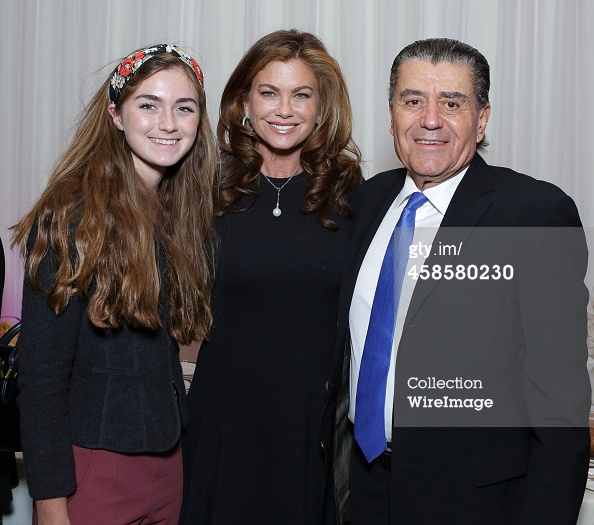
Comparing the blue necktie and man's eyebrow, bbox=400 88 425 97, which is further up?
man's eyebrow, bbox=400 88 425 97

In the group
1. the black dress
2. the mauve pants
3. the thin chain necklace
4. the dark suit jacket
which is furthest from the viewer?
the thin chain necklace

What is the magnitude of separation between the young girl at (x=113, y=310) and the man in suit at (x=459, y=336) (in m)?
0.45

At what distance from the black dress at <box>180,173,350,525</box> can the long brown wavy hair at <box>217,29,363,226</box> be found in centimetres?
21

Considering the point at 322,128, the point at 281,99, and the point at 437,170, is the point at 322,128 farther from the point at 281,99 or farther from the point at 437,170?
the point at 437,170

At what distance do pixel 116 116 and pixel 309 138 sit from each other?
Answer: 2.12 feet

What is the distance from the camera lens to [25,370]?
1.69 meters

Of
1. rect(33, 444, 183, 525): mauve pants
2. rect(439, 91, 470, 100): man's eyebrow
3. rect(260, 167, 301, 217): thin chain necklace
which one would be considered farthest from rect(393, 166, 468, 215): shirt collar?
rect(33, 444, 183, 525): mauve pants

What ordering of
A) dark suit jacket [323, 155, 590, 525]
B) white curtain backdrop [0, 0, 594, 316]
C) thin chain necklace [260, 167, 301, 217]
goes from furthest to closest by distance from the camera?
1. white curtain backdrop [0, 0, 594, 316]
2. thin chain necklace [260, 167, 301, 217]
3. dark suit jacket [323, 155, 590, 525]

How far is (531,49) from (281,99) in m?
1.49

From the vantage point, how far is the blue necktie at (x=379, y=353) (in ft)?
6.00

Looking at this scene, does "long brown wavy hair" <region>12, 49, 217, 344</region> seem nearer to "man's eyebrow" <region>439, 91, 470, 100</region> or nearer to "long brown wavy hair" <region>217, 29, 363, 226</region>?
"long brown wavy hair" <region>217, 29, 363, 226</region>

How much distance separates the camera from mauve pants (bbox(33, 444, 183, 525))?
1729 mm

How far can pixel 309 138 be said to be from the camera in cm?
236

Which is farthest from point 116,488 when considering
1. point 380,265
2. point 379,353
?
point 380,265
